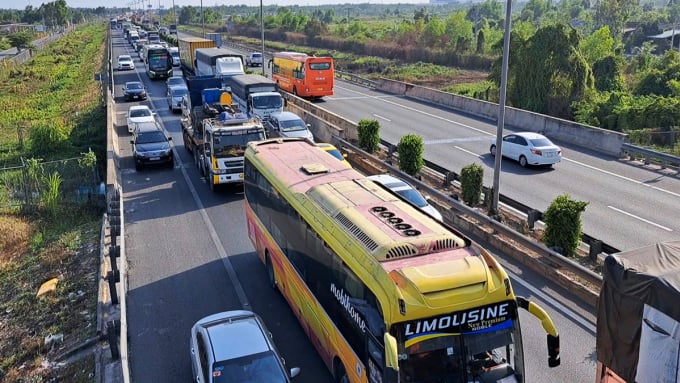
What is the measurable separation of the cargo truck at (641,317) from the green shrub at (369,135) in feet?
59.3

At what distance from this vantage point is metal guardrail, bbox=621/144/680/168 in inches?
936

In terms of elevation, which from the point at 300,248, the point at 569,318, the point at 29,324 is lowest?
the point at 29,324

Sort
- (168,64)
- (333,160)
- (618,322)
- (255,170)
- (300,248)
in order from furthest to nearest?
(168,64), (255,170), (333,160), (300,248), (618,322)

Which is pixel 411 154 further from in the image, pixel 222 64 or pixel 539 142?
pixel 222 64

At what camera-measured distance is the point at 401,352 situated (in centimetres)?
723

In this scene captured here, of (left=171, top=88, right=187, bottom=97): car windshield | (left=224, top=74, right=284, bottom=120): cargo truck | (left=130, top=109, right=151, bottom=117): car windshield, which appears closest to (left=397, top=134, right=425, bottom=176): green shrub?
(left=224, top=74, right=284, bottom=120): cargo truck

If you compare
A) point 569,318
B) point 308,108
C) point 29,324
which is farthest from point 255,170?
point 308,108

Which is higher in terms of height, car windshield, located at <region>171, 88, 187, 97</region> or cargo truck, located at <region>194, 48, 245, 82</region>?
cargo truck, located at <region>194, 48, 245, 82</region>

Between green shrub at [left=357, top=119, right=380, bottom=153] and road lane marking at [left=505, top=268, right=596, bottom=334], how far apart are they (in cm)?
1250

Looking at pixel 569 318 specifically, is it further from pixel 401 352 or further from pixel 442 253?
pixel 401 352

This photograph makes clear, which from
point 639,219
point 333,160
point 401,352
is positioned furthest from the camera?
point 639,219

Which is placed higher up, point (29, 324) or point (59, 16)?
point (59, 16)

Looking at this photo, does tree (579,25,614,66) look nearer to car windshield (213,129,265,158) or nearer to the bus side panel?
car windshield (213,129,265,158)

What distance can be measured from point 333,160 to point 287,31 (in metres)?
124
